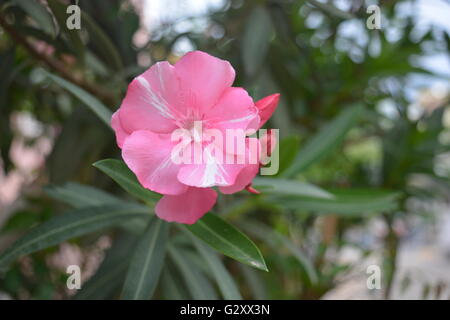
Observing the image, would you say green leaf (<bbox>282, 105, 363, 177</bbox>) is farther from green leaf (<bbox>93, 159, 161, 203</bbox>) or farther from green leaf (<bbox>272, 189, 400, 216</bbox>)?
green leaf (<bbox>93, 159, 161, 203</bbox>)

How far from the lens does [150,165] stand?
1.40ft

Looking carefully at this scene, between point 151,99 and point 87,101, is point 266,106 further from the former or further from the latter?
point 87,101

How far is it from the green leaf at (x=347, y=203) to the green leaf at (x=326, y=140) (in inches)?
2.5

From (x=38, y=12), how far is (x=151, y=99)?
318 mm

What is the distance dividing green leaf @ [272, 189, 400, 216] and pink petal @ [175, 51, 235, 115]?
412 mm

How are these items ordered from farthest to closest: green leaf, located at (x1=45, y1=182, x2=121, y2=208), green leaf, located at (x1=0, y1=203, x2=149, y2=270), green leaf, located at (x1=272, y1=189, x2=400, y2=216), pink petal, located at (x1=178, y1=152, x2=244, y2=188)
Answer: green leaf, located at (x1=272, y1=189, x2=400, y2=216) → green leaf, located at (x1=45, y1=182, x2=121, y2=208) → green leaf, located at (x1=0, y1=203, x2=149, y2=270) → pink petal, located at (x1=178, y1=152, x2=244, y2=188)

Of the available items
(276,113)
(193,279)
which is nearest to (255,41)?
(276,113)

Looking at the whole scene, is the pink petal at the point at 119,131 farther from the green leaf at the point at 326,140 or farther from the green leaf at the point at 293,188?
the green leaf at the point at 326,140

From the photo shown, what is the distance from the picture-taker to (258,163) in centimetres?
44

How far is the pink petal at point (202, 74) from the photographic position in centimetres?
45

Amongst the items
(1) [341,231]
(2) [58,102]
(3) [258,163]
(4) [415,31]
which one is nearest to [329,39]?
(4) [415,31]

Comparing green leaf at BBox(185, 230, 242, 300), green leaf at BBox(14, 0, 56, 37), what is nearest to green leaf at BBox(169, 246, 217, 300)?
green leaf at BBox(185, 230, 242, 300)

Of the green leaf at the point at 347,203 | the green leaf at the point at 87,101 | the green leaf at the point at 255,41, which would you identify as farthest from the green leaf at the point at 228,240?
the green leaf at the point at 255,41

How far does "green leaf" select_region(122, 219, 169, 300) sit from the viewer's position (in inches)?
22.0
